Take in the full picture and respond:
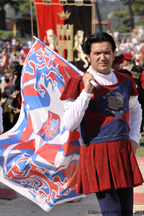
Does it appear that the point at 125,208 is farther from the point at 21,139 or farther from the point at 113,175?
the point at 21,139

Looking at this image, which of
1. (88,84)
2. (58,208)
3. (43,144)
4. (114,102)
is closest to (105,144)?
Answer: (114,102)

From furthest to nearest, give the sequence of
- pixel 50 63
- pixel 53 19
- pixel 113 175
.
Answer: pixel 53 19 < pixel 50 63 < pixel 113 175

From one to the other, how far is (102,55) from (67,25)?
271 inches

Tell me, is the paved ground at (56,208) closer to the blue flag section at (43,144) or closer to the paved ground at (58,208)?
the paved ground at (58,208)

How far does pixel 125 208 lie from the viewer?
9.20 feet

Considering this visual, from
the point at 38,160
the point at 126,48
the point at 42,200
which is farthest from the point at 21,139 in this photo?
the point at 126,48

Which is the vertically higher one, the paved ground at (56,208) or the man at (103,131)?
the man at (103,131)

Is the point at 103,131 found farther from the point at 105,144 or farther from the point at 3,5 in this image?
the point at 3,5

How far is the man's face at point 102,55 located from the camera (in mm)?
2785

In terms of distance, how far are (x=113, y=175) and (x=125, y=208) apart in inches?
11.7

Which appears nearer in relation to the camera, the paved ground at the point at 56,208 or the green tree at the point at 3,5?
the paved ground at the point at 56,208

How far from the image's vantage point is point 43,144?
14.0 feet

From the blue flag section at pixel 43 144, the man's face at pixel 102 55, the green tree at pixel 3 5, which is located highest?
the man's face at pixel 102 55

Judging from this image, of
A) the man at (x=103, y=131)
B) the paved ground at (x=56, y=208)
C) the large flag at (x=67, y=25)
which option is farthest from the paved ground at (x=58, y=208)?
the large flag at (x=67, y=25)
